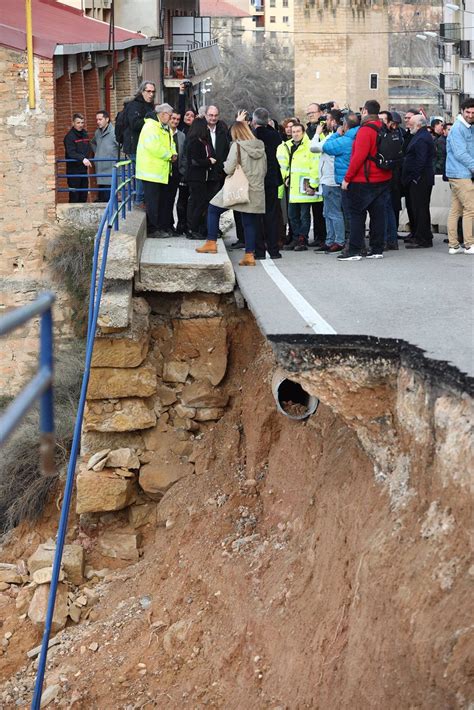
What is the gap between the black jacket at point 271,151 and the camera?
1349 centimetres

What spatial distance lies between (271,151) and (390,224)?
186cm

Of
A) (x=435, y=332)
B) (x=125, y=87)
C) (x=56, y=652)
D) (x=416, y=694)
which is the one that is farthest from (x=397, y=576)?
(x=125, y=87)

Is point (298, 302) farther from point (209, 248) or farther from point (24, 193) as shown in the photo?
point (24, 193)

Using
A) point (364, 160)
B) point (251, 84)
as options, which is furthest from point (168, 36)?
point (251, 84)

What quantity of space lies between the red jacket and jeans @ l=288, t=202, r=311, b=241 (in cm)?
169

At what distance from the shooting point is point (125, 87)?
28.7 meters

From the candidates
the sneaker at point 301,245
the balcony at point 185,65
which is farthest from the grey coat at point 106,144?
the balcony at point 185,65

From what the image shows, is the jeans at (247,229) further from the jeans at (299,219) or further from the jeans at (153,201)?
the jeans at (299,219)

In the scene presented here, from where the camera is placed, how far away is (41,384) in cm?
337

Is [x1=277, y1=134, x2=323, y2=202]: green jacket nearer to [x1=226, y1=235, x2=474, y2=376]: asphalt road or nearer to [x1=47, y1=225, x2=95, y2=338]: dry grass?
[x1=226, y1=235, x2=474, y2=376]: asphalt road

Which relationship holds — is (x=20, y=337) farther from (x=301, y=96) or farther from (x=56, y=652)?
(x=301, y=96)

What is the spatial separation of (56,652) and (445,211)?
9696mm

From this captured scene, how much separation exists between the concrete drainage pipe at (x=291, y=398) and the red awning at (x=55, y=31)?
448 inches

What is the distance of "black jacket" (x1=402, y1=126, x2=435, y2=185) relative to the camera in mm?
14234
